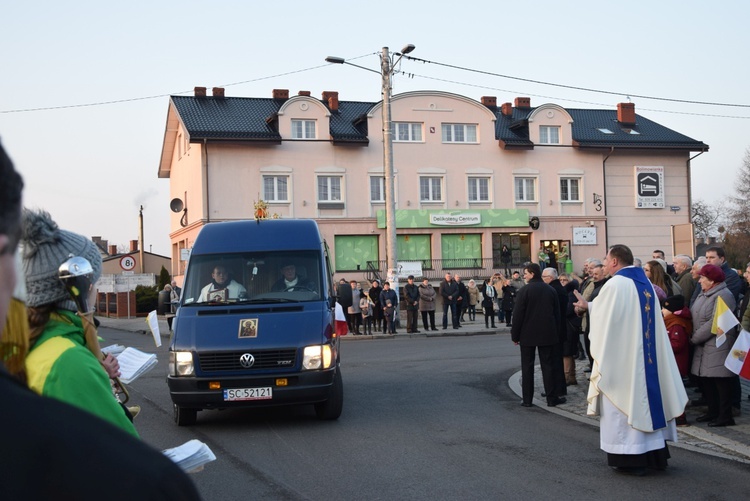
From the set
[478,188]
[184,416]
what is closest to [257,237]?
[184,416]

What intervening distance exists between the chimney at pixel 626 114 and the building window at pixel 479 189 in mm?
10565

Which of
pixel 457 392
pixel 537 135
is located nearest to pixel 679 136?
pixel 537 135

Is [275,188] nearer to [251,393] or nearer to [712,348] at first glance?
[251,393]

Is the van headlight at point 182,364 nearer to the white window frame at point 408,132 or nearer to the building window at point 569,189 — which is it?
the white window frame at point 408,132

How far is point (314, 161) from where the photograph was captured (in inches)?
1730

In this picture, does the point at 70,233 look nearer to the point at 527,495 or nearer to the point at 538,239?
the point at 527,495

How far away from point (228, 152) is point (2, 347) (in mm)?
41687

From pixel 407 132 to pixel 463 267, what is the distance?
7.88m

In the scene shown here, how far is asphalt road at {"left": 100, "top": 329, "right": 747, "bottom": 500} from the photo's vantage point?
718cm

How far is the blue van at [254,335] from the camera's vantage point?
33.6 ft

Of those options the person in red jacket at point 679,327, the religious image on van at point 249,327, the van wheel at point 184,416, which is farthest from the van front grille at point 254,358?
the person in red jacket at point 679,327

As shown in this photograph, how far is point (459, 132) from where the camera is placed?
1822 inches

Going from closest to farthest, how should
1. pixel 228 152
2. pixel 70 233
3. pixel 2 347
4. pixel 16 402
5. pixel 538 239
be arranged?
pixel 16 402, pixel 2 347, pixel 70 233, pixel 228 152, pixel 538 239

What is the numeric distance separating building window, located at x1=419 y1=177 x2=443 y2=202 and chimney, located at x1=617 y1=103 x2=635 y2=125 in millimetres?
13167
